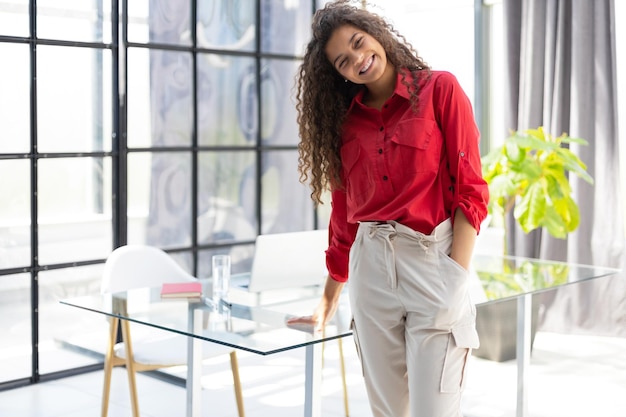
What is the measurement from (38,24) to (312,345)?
2322 millimetres

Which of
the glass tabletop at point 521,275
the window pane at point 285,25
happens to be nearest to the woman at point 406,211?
the glass tabletop at point 521,275

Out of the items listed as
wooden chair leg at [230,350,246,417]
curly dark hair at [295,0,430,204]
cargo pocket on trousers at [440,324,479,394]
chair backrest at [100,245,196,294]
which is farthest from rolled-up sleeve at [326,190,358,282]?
chair backrest at [100,245,196,294]

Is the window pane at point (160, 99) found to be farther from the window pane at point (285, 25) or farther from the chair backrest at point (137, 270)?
the chair backrest at point (137, 270)

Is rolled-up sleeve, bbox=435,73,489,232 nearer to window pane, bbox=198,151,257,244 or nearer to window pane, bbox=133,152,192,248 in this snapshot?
window pane, bbox=133,152,192,248

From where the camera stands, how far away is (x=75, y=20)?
13.7ft

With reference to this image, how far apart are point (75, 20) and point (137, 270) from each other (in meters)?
1.38

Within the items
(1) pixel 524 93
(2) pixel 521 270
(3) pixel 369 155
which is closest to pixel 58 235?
(2) pixel 521 270

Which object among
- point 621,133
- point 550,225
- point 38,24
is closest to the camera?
point 38,24

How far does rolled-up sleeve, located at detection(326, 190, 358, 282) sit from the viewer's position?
7.48ft

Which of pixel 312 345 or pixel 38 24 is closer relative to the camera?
pixel 312 345

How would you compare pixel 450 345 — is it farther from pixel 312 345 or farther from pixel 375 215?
pixel 312 345

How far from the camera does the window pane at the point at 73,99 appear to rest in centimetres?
411

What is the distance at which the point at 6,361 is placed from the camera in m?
4.07

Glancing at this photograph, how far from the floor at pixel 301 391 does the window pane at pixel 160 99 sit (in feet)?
3.74
